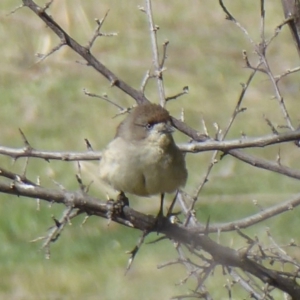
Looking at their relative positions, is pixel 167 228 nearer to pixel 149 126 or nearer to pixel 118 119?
pixel 149 126

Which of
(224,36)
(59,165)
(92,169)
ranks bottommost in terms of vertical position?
(92,169)

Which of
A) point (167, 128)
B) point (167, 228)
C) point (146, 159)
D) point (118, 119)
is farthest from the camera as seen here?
point (118, 119)

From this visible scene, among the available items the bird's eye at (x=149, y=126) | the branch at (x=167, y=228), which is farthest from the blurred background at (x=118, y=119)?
the branch at (x=167, y=228)

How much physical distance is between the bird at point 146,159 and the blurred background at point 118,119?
2.21 m

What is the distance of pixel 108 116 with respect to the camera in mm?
10539

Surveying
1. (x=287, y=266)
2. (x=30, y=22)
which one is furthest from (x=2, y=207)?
(x=30, y=22)

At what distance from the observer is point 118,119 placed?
34.2 ft

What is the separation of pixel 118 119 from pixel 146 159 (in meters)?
5.83

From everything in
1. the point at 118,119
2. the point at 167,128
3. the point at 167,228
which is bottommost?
the point at 167,228

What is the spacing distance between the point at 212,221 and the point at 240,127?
6.82 ft

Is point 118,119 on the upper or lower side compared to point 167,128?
upper

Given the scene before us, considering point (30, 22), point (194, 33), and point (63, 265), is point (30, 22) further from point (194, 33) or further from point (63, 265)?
point (63, 265)

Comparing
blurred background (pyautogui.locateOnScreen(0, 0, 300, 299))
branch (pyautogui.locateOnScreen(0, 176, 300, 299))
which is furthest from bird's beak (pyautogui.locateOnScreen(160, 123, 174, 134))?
blurred background (pyautogui.locateOnScreen(0, 0, 300, 299))

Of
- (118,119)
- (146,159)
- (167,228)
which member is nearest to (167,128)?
(146,159)
